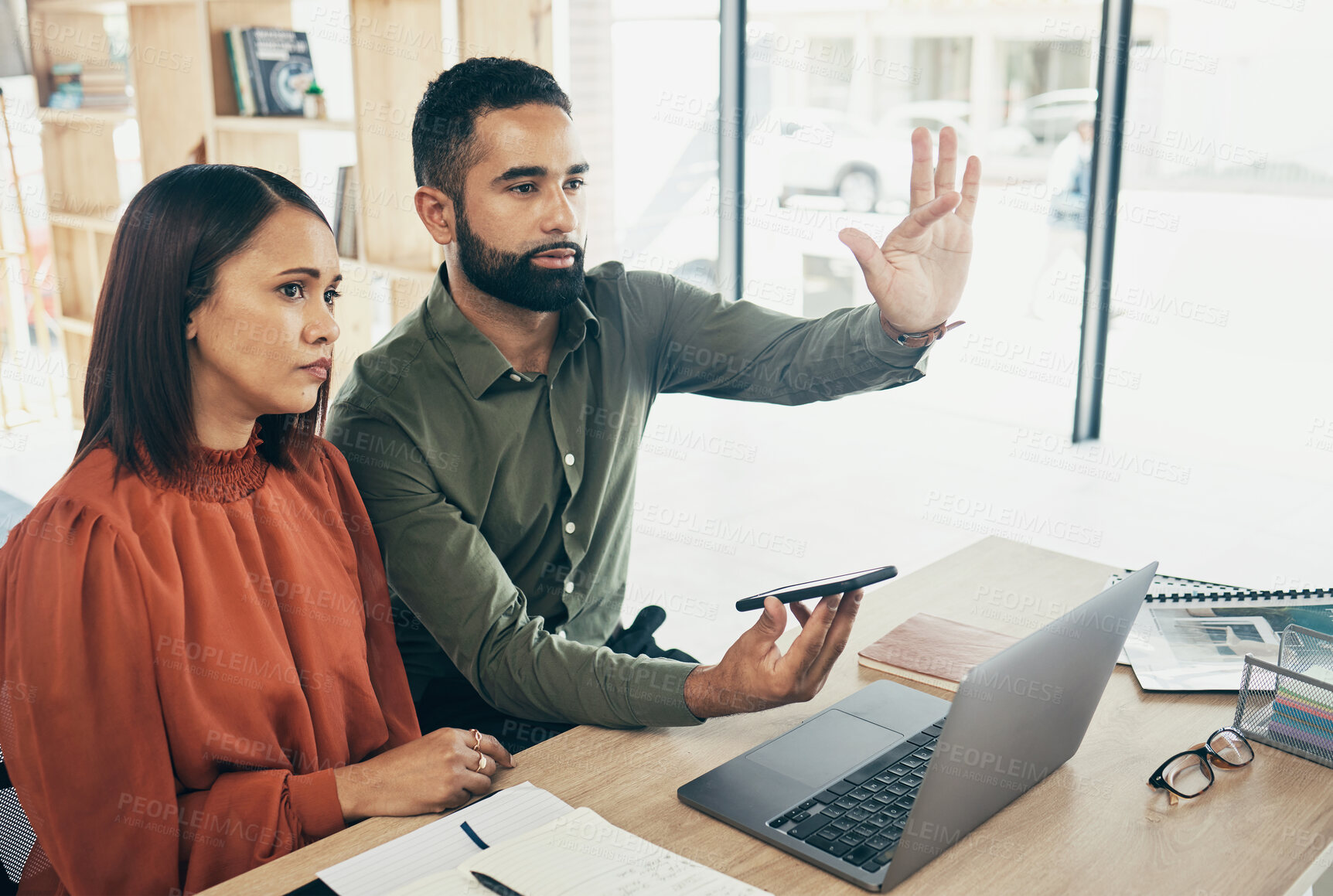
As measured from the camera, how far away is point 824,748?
127 centimetres

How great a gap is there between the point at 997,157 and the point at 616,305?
376 cm

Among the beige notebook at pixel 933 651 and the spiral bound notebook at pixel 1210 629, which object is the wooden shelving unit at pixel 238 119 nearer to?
the beige notebook at pixel 933 651

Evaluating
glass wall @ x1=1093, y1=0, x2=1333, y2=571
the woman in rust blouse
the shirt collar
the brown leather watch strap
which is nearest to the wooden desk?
the woman in rust blouse

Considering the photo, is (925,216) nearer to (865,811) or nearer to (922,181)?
(922,181)

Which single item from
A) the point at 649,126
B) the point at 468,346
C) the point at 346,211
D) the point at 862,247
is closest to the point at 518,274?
the point at 468,346

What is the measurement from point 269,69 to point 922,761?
11.7ft

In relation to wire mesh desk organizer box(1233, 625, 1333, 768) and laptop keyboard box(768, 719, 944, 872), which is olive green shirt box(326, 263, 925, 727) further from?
wire mesh desk organizer box(1233, 625, 1333, 768)

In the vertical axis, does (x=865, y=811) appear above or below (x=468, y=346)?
below

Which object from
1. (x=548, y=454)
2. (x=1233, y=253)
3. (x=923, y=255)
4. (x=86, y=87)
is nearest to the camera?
(x=923, y=255)

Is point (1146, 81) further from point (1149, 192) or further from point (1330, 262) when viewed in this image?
point (1330, 262)

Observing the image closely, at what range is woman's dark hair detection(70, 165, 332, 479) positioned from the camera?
50.5 inches

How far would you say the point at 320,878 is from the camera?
3.41ft

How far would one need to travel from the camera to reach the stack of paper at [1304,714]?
122cm

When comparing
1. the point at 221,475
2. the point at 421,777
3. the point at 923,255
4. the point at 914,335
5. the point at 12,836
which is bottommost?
the point at 12,836
